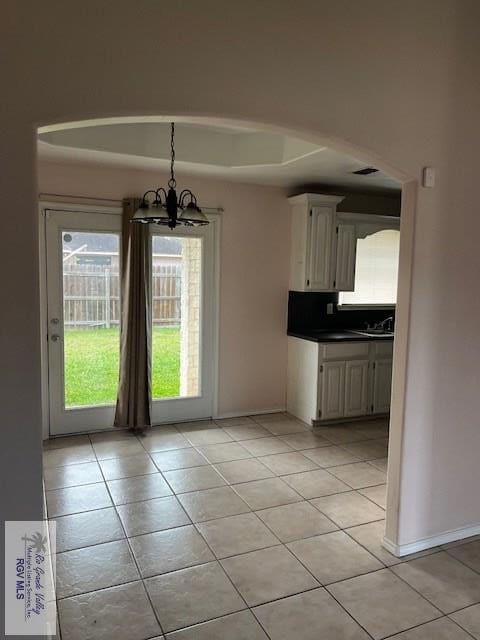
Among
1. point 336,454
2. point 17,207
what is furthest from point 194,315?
point 17,207

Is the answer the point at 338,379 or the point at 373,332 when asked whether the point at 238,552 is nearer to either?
the point at 338,379

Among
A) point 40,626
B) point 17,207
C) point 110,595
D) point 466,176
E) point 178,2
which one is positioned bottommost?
point 110,595

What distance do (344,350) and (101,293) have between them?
244 cm

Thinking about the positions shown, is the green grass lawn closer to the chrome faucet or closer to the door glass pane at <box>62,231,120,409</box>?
the door glass pane at <box>62,231,120,409</box>

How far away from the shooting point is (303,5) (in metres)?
2.20

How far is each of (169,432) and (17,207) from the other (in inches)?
127

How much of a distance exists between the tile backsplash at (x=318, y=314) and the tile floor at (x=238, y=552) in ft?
4.95

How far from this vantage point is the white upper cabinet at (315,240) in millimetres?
4828

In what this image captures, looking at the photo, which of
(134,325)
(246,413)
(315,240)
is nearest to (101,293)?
(134,325)

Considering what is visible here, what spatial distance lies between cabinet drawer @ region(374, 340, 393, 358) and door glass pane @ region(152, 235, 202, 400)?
186cm

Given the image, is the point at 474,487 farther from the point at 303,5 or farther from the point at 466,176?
the point at 303,5

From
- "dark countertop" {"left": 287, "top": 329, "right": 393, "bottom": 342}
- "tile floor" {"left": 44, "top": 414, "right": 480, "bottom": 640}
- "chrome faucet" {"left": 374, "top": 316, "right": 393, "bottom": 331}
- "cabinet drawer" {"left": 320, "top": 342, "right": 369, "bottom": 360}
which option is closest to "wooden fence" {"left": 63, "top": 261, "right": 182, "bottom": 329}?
"tile floor" {"left": 44, "top": 414, "right": 480, "bottom": 640}

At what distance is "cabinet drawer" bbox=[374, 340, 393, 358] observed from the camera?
4964mm

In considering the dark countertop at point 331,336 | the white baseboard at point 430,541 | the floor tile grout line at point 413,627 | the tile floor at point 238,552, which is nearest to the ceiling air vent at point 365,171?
the dark countertop at point 331,336
